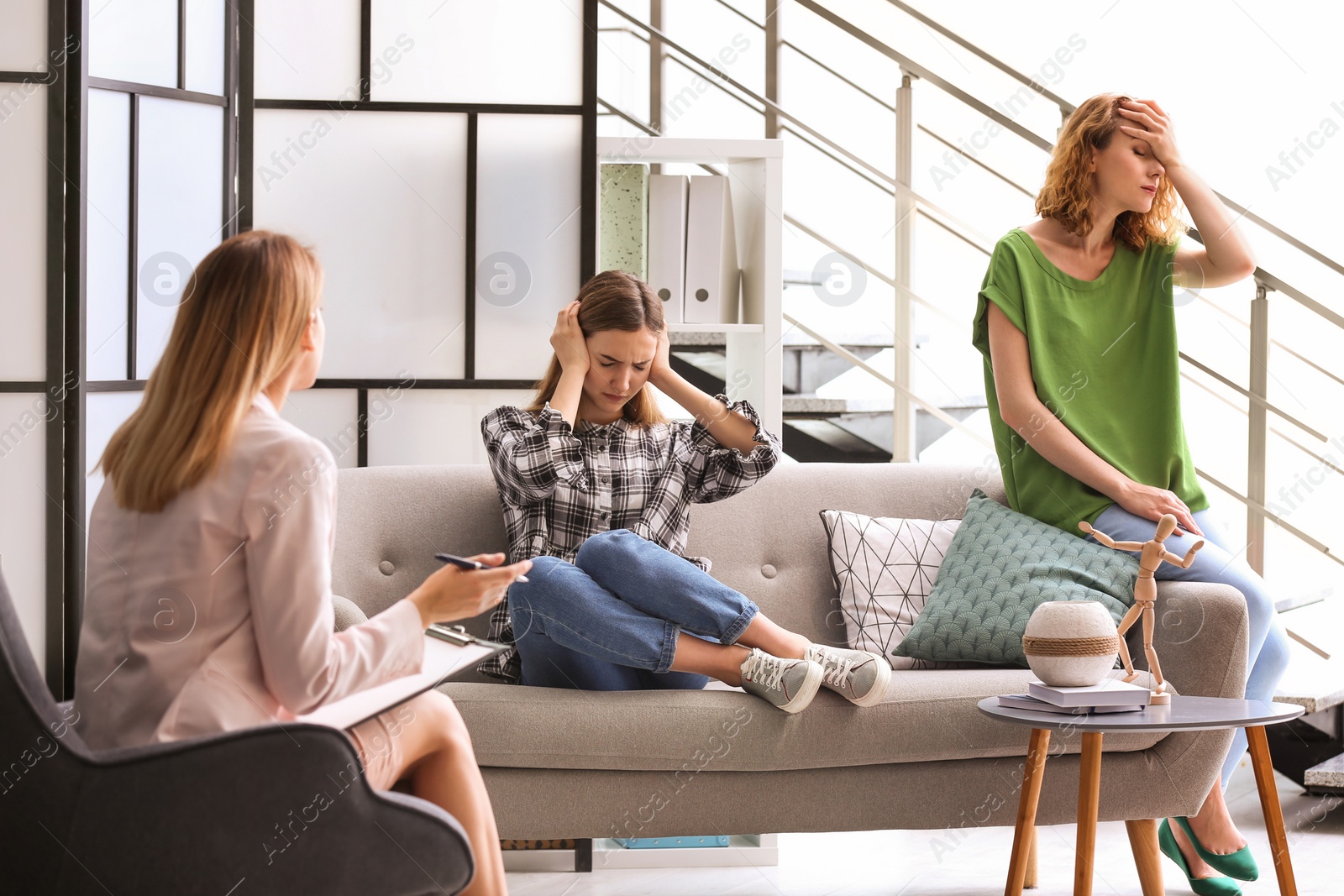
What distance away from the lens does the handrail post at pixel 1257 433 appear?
112 inches

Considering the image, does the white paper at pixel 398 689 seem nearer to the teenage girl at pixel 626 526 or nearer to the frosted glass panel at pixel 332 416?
the teenage girl at pixel 626 526

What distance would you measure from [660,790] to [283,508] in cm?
94

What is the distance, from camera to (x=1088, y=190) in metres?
2.33

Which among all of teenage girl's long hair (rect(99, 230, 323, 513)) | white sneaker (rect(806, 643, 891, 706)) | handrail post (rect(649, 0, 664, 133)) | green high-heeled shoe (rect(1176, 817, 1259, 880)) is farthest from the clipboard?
handrail post (rect(649, 0, 664, 133))

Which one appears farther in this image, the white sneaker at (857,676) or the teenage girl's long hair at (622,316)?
the teenage girl's long hair at (622,316)

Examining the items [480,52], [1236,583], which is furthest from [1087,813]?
[480,52]

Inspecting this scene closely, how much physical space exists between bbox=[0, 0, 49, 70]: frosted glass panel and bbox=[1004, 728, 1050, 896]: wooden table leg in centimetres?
221

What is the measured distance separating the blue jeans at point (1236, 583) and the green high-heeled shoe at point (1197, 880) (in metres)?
0.14

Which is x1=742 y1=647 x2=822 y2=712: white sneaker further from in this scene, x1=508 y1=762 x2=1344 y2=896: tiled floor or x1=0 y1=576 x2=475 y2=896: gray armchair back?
x1=0 y1=576 x2=475 y2=896: gray armchair back

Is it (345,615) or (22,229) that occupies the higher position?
(22,229)

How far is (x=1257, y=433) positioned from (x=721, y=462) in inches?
57.0

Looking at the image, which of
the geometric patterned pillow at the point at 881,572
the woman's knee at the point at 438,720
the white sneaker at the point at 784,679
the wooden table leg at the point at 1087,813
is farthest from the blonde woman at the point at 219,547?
the geometric patterned pillow at the point at 881,572

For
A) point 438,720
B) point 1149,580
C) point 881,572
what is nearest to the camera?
point 438,720

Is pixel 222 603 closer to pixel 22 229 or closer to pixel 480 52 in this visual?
pixel 22 229
